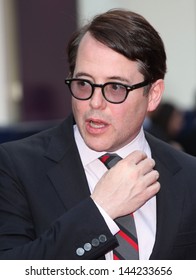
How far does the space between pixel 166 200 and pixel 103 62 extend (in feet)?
1.57

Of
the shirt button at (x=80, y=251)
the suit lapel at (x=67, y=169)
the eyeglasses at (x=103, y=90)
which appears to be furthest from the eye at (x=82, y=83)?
the shirt button at (x=80, y=251)

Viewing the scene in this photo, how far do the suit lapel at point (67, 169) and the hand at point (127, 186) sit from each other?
11 cm

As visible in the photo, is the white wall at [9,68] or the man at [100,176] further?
the white wall at [9,68]

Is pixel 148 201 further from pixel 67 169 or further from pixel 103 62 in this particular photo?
pixel 103 62

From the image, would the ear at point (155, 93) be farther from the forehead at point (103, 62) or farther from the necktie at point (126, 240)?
the necktie at point (126, 240)

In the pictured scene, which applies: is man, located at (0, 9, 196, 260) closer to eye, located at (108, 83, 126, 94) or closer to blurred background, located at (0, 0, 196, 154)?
eye, located at (108, 83, 126, 94)

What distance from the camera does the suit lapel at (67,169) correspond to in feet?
6.39

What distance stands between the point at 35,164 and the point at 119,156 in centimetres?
28

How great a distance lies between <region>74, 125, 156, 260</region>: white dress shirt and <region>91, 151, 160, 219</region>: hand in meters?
0.11

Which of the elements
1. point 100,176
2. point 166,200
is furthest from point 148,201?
point 100,176

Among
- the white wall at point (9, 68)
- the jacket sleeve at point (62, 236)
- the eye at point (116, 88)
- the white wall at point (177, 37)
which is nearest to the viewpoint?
the jacket sleeve at point (62, 236)

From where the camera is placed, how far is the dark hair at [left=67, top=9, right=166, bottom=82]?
190 centimetres

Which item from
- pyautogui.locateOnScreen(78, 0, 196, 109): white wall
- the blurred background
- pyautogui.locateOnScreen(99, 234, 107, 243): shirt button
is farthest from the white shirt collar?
pyautogui.locateOnScreen(78, 0, 196, 109): white wall

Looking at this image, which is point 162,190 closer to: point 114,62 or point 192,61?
point 114,62
